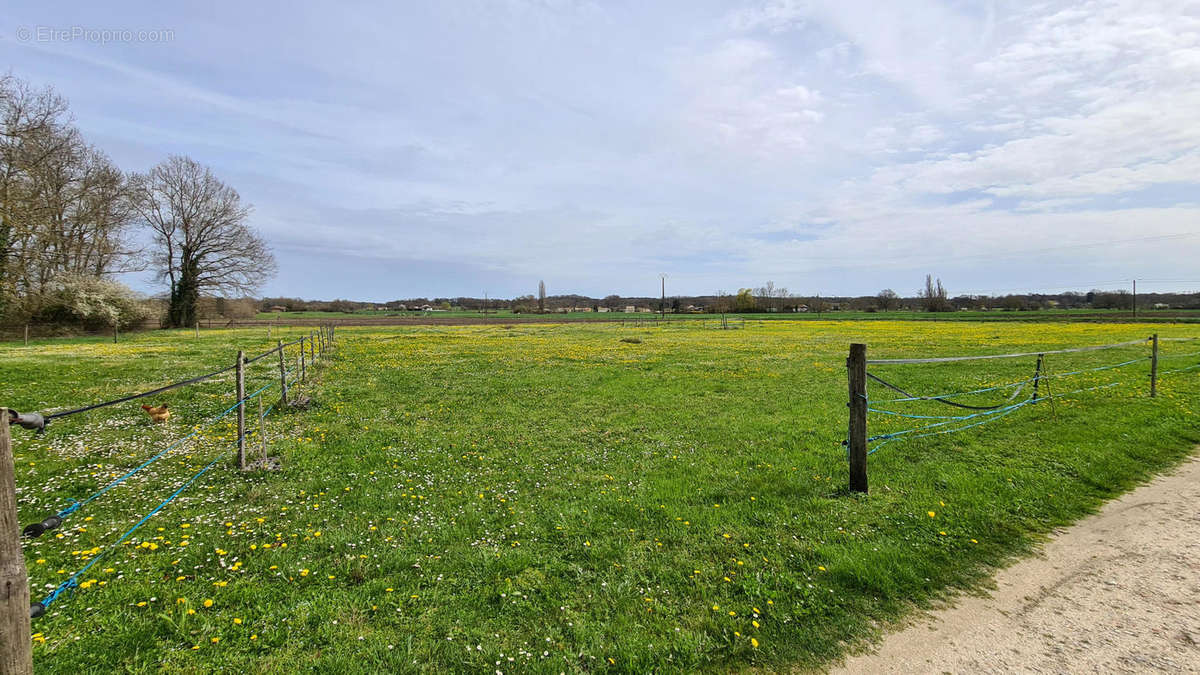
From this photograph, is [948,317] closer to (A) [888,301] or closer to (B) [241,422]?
(A) [888,301]

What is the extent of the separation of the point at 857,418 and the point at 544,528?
4.69 metres

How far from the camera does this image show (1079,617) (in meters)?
4.15

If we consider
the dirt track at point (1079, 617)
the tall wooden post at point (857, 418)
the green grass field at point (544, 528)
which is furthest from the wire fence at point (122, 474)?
the tall wooden post at point (857, 418)

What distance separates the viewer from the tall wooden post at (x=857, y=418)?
6.84 metres

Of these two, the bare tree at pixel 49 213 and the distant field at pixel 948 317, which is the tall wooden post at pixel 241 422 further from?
the distant field at pixel 948 317

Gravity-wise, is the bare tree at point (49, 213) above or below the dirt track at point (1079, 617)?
above

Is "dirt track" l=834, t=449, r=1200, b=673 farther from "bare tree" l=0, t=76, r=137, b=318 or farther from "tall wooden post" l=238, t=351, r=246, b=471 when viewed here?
"bare tree" l=0, t=76, r=137, b=318

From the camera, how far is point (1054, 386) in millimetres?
14594

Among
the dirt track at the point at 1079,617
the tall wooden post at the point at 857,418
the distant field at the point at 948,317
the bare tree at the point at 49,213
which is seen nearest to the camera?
the dirt track at the point at 1079,617

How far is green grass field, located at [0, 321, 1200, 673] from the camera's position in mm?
4031

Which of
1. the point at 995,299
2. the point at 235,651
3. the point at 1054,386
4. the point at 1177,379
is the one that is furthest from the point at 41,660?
the point at 995,299

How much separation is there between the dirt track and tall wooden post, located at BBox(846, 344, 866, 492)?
209 centimetres

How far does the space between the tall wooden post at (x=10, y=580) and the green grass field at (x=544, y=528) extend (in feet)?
4.42

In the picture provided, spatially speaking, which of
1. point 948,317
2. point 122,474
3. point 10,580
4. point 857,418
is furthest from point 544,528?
point 948,317
